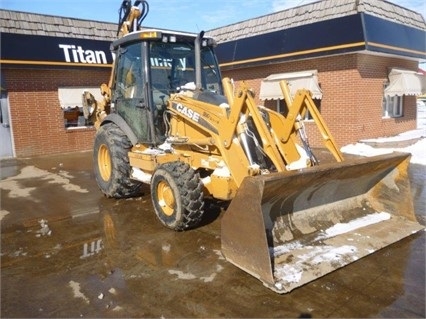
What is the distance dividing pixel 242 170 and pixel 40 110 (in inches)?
390

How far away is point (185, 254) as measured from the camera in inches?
163

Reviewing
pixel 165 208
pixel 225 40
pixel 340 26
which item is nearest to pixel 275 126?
pixel 165 208

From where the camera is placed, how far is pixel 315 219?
14.1 ft

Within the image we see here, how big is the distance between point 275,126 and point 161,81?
1.94 m

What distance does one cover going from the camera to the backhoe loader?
3.62 metres

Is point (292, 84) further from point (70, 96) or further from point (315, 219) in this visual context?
point (315, 219)

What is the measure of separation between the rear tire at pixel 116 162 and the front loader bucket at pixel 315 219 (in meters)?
2.80

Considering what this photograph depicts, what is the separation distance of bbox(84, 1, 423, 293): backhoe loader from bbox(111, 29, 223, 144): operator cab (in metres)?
0.02

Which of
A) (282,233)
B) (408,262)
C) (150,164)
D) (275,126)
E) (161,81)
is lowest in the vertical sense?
(408,262)

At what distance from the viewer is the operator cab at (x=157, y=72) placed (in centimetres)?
550

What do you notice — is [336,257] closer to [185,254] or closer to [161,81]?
[185,254]

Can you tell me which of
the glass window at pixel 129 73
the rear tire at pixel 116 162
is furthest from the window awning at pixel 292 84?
the rear tire at pixel 116 162

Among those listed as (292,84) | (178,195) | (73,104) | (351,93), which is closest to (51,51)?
(73,104)

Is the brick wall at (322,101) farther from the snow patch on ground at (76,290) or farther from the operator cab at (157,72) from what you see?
the snow patch on ground at (76,290)
